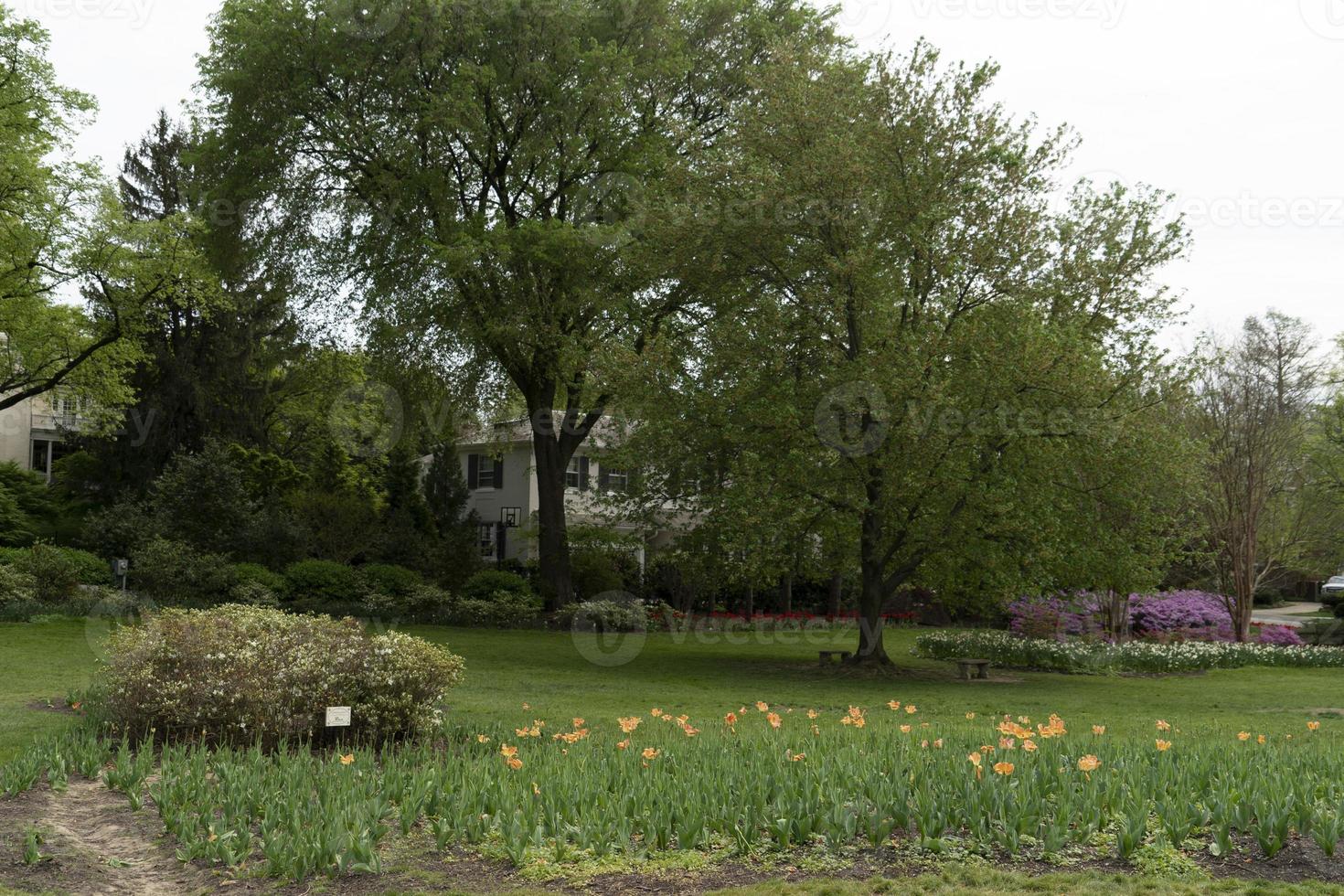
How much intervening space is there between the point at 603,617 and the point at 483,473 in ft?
61.8

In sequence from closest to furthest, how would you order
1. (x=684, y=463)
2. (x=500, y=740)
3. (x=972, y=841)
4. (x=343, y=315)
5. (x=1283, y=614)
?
(x=972, y=841) < (x=500, y=740) < (x=684, y=463) < (x=343, y=315) < (x=1283, y=614)

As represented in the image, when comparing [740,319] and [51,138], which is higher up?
[51,138]

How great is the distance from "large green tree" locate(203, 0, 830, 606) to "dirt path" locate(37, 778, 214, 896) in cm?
1639

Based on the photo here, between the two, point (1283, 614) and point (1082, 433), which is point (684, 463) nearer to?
point (1082, 433)

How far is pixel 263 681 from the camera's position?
998 centimetres

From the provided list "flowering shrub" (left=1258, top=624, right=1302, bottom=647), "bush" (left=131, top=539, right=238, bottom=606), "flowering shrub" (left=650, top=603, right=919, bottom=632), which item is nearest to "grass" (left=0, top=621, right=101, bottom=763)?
"bush" (left=131, top=539, right=238, bottom=606)

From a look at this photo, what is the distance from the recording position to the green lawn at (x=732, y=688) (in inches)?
558

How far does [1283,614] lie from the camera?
Result: 48.5 metres

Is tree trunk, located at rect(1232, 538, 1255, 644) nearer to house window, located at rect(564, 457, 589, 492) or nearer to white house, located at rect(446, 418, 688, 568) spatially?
white house, located at rect(446, 418, 688, 568)

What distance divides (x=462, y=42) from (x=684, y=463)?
38.7 ft

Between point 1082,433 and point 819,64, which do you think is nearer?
point 1082,433

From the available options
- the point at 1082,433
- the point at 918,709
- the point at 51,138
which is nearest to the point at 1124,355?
the point at 1082,433

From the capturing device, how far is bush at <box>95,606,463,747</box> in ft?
32.3

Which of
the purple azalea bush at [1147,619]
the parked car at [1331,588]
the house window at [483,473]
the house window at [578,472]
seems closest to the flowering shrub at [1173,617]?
the purple azalea bush at [1147,619]
